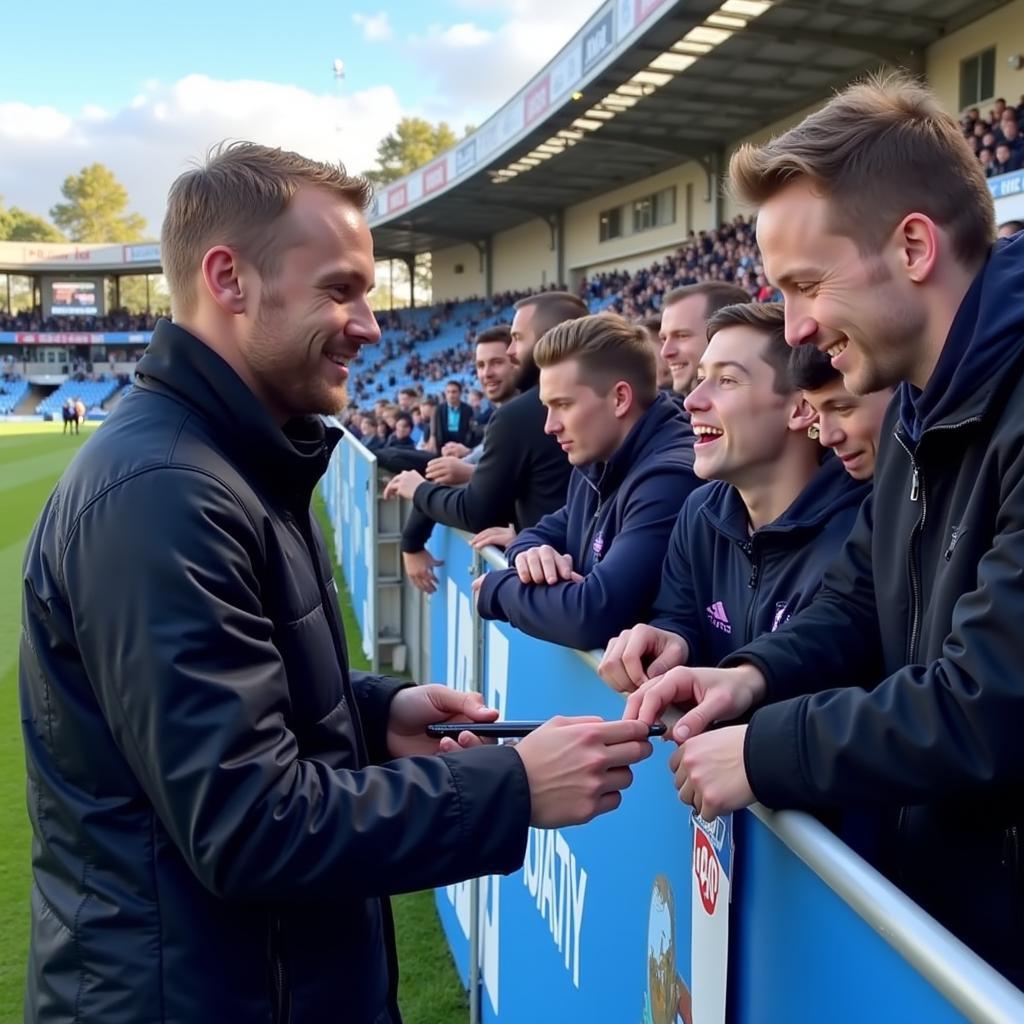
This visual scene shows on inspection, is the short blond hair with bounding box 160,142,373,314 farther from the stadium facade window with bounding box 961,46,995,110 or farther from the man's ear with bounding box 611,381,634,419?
the stadium facade window with bounding box 961,46,995,110

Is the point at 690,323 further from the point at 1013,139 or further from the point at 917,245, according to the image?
the point at 1013,139

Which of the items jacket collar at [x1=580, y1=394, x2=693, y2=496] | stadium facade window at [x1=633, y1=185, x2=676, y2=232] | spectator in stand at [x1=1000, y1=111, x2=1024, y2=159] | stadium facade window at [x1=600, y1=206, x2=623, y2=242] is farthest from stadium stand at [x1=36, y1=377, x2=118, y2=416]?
jacket collar at [x1=580, y1=394, x2=693, y2=496]

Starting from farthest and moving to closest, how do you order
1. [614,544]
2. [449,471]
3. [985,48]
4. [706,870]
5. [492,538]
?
1. [985,48]
2. [449,471]
3. [492,538]
4. [614,544]
5. [706,870]

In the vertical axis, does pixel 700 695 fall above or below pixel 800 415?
below

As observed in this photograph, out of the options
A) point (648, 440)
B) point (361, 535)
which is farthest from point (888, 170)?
point (361, 535)

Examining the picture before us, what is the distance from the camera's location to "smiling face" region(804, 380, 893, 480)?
218 cm

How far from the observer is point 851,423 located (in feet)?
7.22

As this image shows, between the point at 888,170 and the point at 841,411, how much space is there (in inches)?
30.8

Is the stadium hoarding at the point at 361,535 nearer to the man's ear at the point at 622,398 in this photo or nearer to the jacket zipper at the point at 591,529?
the jacket zipper at the point at 591,529

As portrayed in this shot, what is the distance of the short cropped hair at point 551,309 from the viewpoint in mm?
4578

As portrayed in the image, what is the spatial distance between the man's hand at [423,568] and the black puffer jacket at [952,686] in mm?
3344

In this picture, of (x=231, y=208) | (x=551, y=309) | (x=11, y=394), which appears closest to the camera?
(x=231, y=208)

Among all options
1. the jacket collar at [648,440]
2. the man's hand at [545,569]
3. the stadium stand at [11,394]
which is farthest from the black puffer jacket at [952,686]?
the stadium stand at [11,394]

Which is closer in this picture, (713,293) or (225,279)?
(225,279)
